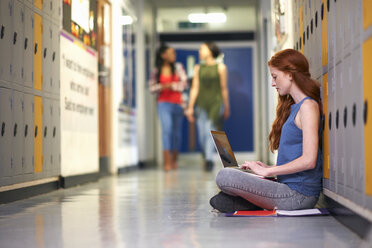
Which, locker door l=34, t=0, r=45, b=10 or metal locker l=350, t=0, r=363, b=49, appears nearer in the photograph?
metal locker l=350, t=0, r=363, b=49

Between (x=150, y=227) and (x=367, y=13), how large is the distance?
1308mm

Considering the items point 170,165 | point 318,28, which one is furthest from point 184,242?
point 170,165

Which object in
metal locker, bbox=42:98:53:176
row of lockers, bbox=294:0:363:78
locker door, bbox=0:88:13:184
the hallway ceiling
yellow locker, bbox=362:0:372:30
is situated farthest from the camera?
the hallway ceiling

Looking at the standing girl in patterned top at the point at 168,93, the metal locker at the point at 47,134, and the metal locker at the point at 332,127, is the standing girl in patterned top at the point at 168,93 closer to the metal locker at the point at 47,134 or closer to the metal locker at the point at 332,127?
the metal locker at the point at 47,134

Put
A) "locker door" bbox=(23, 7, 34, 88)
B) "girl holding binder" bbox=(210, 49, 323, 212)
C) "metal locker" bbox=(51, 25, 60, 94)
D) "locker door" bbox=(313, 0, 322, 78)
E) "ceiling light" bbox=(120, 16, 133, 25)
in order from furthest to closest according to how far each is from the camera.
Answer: "ceiling light" bbox=(120, 16, 133, 25)
"metal locker" bbox=(51, 25, 60, 94)
"locker door" bbox=(23, 7, 34, 88)
"locker door" bbox=(313, 0, 322, 78)
"girl holding binder" bbox=(210, 49, 323, 212)

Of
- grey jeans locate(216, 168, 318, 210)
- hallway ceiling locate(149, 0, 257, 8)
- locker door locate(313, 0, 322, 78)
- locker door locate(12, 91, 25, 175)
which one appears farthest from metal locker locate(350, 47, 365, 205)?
hallway ceiling locate(149, 0, 257, 8)

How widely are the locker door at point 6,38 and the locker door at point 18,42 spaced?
72 millimetres

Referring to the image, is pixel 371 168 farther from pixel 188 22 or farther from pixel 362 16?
pixel 188 22

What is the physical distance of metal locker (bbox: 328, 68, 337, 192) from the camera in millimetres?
2564

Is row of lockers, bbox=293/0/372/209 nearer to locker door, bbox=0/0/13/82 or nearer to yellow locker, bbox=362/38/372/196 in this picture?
yellow locker, bbox=362/38/372/196

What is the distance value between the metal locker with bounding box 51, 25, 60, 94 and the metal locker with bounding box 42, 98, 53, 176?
0.21m

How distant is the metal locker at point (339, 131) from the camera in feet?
7.79

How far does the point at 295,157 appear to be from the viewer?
2.71 m

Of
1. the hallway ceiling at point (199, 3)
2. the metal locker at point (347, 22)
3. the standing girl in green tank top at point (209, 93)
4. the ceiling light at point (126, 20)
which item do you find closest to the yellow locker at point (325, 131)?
the metal locker at point (347, 22)
